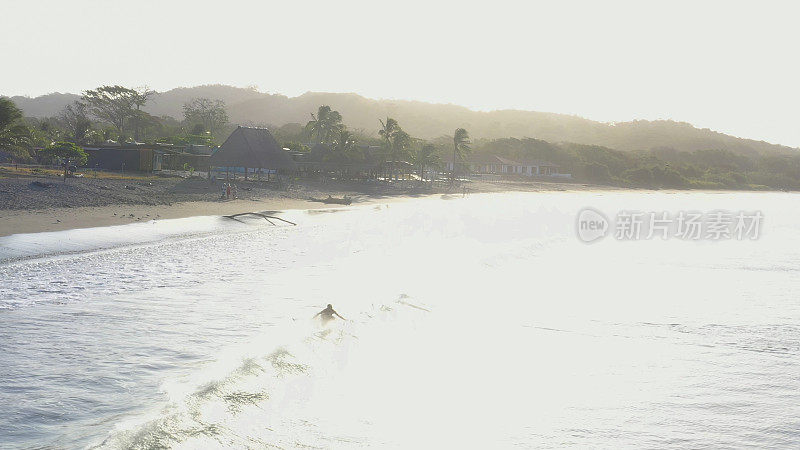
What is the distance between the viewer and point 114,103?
208 ft

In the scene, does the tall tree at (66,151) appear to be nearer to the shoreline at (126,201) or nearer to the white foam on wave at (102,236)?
the shoreline at (126,201)

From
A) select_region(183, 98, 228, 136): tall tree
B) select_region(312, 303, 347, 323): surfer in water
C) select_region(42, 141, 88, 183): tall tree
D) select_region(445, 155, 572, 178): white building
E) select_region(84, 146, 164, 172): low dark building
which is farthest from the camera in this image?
select_region(445, 155, 572, 178): white building

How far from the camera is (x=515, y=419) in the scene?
508 cm

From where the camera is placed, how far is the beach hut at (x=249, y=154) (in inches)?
1542

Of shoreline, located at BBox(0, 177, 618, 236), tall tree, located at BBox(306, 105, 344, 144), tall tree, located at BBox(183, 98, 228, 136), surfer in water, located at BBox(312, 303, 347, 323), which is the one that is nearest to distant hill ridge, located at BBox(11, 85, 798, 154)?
tall tree, located at BBox(183, 98, 228, 136)

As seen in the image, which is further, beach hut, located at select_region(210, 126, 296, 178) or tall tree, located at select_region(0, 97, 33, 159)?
beach hut, located at select_region(210, 126, 296, 178)

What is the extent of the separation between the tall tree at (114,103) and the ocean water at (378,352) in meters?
54.4

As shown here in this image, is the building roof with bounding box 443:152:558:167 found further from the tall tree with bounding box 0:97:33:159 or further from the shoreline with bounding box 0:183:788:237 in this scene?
the tall tree with bounding box 0:97:33:159

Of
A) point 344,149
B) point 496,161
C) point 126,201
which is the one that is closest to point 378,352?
point 126,201

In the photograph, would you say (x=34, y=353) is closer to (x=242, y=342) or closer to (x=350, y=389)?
(x=242, y=342)

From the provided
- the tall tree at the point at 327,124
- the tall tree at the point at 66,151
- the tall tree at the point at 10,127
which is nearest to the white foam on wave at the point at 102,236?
the tall tree at the point at 10,127

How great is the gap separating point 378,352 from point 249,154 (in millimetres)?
34754

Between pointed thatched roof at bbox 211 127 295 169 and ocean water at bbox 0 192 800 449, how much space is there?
A: 80.9 ft

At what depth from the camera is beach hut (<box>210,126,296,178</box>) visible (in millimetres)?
39156
